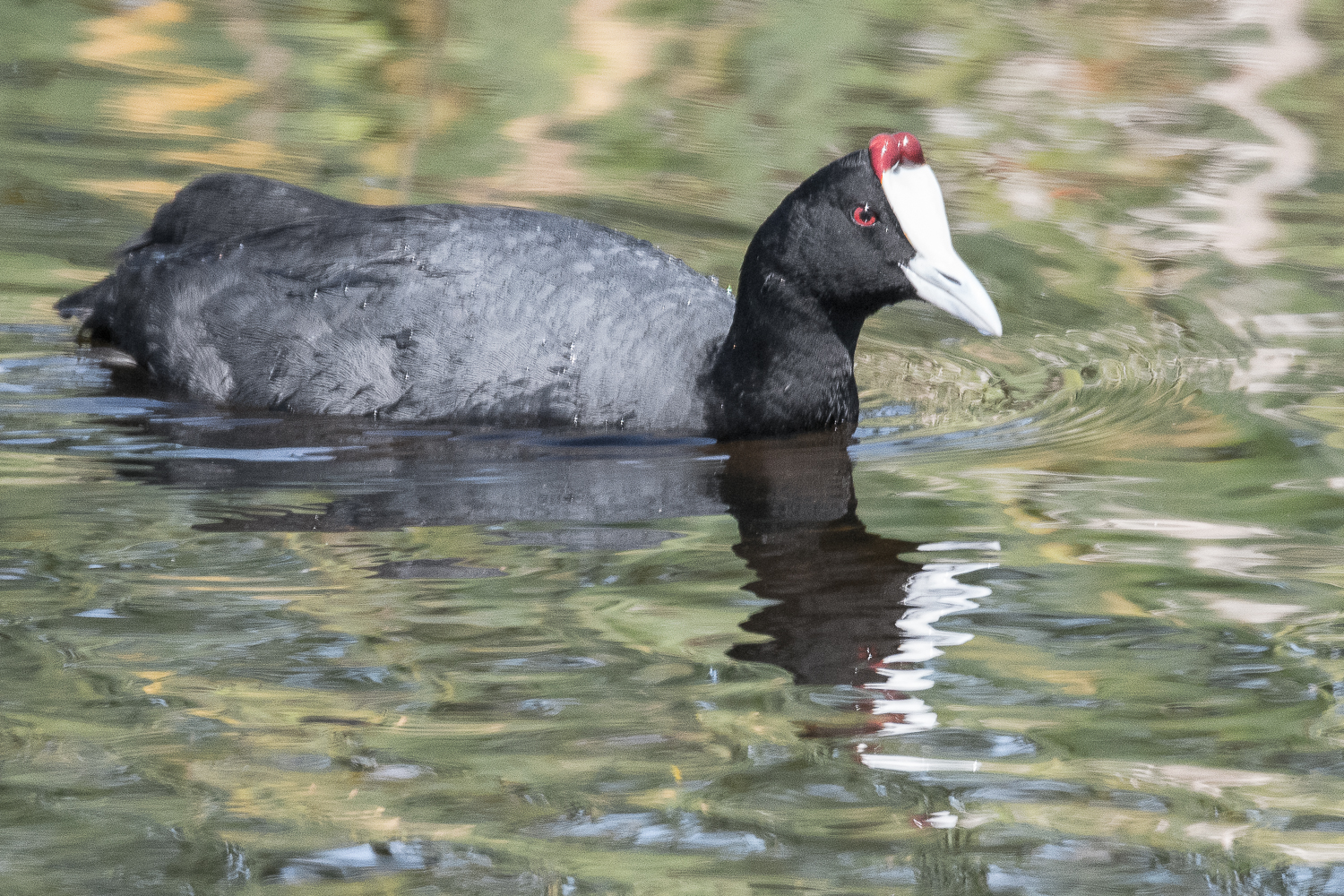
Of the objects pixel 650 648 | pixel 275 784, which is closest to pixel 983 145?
pixel 650 648

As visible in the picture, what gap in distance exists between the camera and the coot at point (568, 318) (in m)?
4.60

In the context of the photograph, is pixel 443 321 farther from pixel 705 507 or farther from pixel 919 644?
pixel 919 644

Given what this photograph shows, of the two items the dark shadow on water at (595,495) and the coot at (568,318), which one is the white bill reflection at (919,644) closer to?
the dark shadow on water at (595,495)

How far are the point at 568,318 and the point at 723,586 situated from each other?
4.24 feet

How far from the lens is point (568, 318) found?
4.73 meters

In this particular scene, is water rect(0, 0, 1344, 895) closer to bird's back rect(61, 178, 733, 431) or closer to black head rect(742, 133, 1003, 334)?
bird's back rect(61, 178, 733, 431)

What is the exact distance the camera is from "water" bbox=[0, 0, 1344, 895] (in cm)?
277

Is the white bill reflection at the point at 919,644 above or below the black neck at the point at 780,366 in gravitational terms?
below

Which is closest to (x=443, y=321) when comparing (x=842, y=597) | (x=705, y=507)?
(x=705, y=507)

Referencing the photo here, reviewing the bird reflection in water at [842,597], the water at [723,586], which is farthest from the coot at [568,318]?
the bird reflection in water at [842,597]

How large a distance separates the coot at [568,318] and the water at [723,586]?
12 centimetres

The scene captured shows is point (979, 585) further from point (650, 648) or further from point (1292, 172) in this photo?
point (1292, 172)

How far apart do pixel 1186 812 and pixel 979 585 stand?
913mm

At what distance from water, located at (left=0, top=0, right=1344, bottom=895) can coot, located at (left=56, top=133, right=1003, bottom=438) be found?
12 cm
